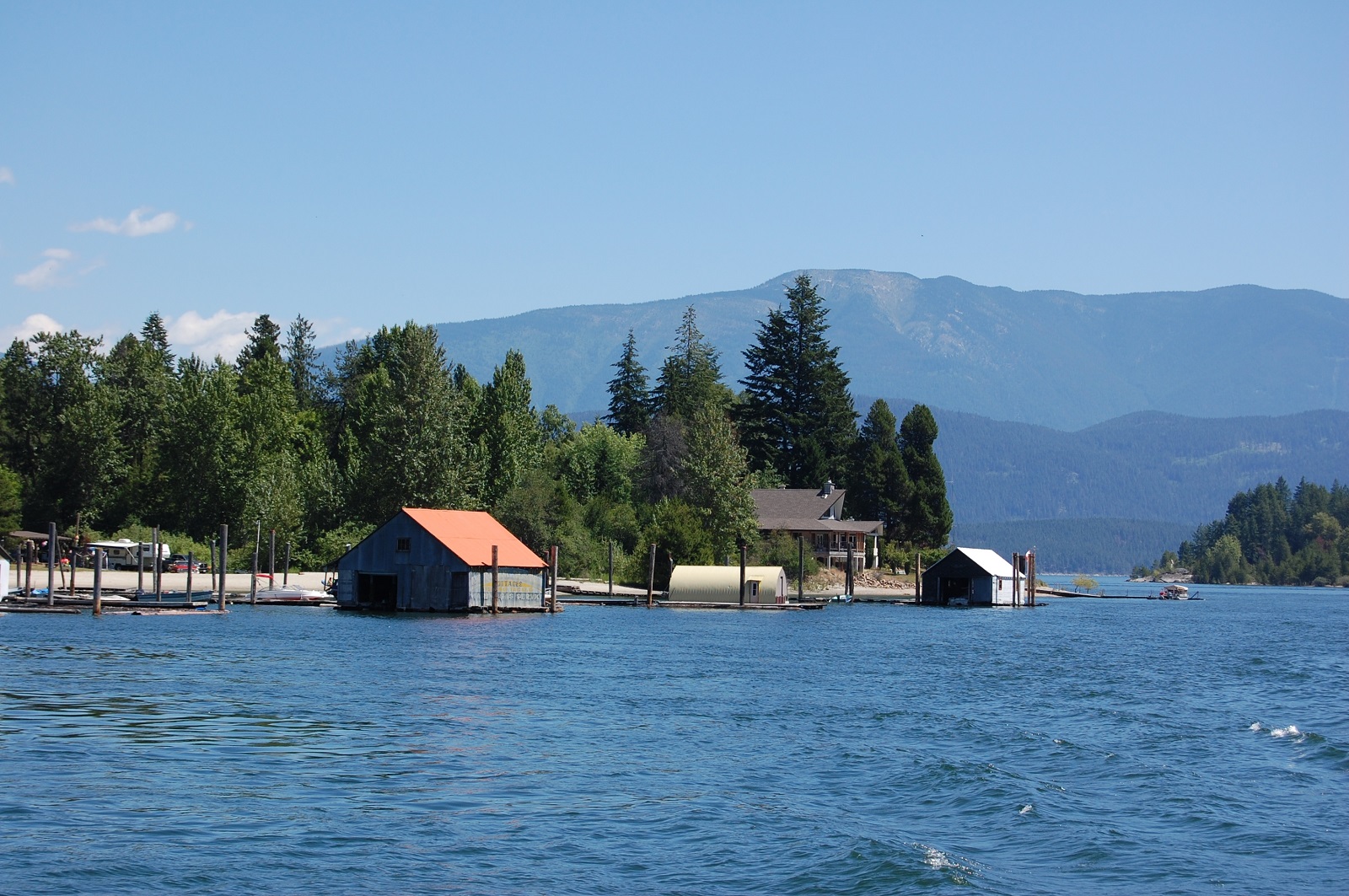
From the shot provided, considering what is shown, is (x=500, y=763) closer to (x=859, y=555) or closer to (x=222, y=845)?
(x=222, y=845)

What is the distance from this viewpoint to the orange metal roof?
78.2 meters

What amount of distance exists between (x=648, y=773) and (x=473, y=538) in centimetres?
5387

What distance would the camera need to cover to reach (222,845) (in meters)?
21.0

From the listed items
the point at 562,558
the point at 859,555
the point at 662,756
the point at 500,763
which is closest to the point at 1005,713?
the point at 662,756

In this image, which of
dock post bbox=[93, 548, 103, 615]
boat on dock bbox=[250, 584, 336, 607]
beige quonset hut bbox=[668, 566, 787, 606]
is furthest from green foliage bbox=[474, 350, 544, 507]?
dock post bbox=[93, 548, 103, 615]

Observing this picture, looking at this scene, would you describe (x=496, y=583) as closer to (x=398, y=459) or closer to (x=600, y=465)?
(x=398, y=459)

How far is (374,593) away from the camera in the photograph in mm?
81688

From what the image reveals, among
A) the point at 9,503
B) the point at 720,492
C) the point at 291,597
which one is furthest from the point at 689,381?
the point at 9,503

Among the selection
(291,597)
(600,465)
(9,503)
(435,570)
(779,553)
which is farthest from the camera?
(600,465)

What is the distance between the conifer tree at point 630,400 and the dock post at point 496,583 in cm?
6635

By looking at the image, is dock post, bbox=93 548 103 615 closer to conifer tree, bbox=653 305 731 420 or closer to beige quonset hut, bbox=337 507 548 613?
beige quonset hut, bbox=337 507 548 613

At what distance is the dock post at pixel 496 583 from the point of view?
7688 cm

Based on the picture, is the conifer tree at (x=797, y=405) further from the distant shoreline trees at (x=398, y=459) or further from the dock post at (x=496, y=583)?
the dock post at (x=496, y=583)

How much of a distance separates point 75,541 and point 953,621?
62867 millimetres
